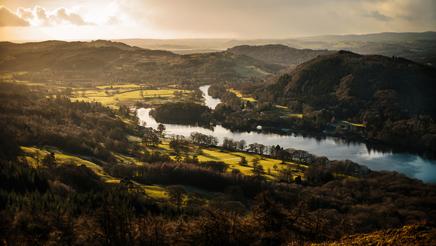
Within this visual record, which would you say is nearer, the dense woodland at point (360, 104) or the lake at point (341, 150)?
the lake at point (341, 150)

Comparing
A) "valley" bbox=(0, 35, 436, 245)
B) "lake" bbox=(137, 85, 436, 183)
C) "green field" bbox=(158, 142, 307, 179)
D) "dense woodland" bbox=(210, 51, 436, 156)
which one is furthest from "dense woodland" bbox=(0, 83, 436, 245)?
"dense woodland" bbox=(210, 51, 436, 156)

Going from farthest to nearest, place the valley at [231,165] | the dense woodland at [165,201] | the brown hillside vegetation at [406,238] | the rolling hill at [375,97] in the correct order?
the rolling hill at [375,97], the valley at [231,165], the dense woodland at [165,201], the brown hillside vegetation at [406,238]

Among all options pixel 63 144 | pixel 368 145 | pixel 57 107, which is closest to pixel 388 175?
pixel 368 145

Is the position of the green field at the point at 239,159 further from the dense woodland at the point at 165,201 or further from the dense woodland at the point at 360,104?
the dense woodland at the point at 360,104

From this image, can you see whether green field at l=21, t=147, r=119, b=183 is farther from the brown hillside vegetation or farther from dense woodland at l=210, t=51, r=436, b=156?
dense woodland at l=210, t=51, r=436, b=156

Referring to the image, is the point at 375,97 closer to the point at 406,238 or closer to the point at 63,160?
the point at 63,160

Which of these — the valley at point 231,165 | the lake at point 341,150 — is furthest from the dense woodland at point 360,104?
the lake at point 341,150

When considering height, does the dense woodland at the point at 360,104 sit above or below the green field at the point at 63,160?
above
